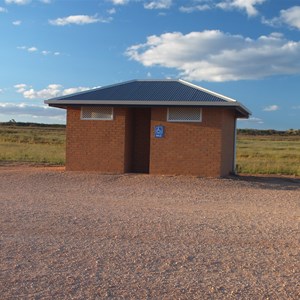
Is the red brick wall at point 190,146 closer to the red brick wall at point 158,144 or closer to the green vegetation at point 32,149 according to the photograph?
the red brick wall at point 158,144

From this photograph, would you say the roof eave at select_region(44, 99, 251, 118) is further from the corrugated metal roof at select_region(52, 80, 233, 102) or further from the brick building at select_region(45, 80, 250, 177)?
the corrugated metal roof at select_region(52, 80, 233, 102)

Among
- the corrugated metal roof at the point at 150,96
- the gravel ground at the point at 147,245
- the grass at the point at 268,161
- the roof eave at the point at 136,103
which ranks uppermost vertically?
the corrugated metal roof at the point at 150,96

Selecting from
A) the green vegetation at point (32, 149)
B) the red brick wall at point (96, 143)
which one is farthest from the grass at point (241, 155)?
the red brick wall at point (96, 143)

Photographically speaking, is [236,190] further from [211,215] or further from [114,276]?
[114,276]

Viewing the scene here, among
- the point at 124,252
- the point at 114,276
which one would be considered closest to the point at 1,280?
the point at 114,276

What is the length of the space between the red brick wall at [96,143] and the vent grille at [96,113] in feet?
0.50

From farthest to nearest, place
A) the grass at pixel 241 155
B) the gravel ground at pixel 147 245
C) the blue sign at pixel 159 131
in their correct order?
the grass at pixel 241 155
the blue sign at pixel 159 131
the gravel ground at pixel 147 245

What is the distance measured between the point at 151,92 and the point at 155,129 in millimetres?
1800

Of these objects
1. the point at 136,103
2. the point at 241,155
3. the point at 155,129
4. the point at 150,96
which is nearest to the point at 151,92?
the point at 150,96

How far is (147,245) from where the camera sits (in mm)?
8055

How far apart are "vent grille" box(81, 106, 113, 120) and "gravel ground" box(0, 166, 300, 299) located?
4936 millimetres

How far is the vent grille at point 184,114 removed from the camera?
18750 mm

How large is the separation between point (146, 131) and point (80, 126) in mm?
2755

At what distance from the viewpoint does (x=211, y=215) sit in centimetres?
1112
